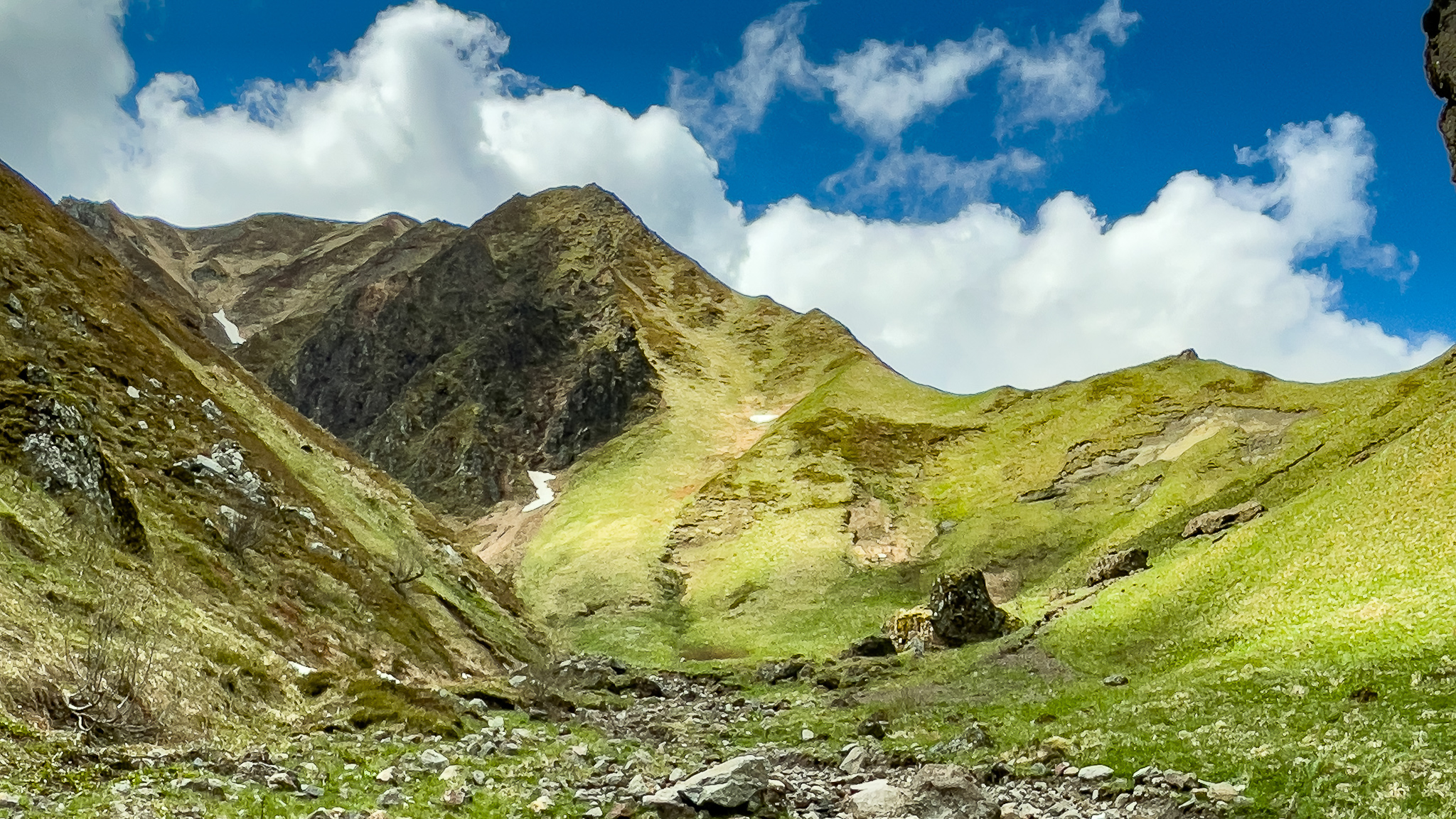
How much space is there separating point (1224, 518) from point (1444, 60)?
3150cm

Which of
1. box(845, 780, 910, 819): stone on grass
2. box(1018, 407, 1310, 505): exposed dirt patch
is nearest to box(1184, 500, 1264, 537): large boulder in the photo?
box(1018, 407, 1310, 505): exposed dirt patch

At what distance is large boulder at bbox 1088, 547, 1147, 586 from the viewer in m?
61.0

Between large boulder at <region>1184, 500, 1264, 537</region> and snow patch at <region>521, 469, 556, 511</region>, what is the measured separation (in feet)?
327

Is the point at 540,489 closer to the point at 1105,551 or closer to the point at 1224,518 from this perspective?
the point at 1105,551

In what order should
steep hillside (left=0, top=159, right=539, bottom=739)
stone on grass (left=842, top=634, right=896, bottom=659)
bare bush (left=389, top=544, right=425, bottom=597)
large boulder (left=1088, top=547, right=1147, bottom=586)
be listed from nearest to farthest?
steep hillside (left=0, top=159, right=539, bottom=739)
bare bush (left=389, top=544, right=425, bottom=597)
stone on grass (left=842, top=634, right=896, bottom=659)
large boulder (left=1088, top=547, right=1147, bottom=586)

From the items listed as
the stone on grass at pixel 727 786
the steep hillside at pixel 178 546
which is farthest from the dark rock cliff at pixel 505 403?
the stone on grass at pixel 727 786

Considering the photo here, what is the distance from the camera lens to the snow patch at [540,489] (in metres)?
141

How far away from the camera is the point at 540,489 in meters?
148

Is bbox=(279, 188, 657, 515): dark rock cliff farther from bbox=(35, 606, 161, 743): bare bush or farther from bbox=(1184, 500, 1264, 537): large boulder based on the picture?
bbox=(35, 606, 161, 743): bare bush

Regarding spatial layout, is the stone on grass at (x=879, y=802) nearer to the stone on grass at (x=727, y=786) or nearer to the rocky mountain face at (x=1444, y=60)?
the stone on grass at (x=727, y=786)

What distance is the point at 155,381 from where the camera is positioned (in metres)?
52.6

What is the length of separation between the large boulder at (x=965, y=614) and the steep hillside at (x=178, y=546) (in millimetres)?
29996

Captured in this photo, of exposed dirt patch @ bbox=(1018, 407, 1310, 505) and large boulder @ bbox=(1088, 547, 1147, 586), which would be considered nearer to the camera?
large boulder @ bbox=(1088, 547, 1147, 586)

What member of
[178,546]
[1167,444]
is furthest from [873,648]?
[1167,444]
